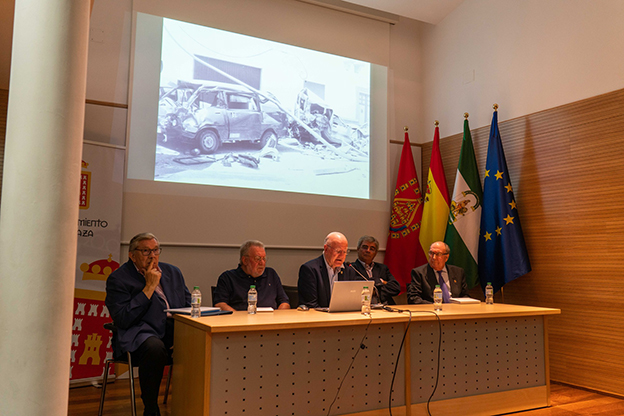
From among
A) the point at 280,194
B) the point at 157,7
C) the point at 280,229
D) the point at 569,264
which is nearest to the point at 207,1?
the point at 157,7

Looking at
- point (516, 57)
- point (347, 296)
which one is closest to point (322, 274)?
point (347, 296)

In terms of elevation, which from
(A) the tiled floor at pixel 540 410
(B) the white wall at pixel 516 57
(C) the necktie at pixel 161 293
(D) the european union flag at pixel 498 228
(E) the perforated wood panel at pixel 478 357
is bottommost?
(A) the tiled floor at pixel 540 410

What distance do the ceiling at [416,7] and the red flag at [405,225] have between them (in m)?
1.45

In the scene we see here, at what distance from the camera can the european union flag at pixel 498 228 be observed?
15.4 ft

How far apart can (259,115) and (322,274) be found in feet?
6.70

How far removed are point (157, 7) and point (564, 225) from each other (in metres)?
4.31

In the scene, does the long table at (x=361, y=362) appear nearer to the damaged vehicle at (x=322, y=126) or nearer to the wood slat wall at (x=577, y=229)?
the wood slat wall at (x=577, y=229)

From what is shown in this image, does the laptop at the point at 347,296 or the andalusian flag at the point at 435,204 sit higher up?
the andalusian flag at the point at 435,204

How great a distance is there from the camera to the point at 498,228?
4.87 m

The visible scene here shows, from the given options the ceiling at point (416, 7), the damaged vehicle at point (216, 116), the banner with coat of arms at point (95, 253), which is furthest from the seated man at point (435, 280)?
the ceiling at point (416, 7)

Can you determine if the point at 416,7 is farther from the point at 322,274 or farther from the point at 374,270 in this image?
A: the point at 322,274

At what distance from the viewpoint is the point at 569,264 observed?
438 centimetres

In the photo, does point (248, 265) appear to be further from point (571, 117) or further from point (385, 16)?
point (385, 16)

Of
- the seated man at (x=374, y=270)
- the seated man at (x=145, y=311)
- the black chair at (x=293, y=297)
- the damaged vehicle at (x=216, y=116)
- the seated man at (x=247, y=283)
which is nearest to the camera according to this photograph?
the seated man at (x=145, y=311)
